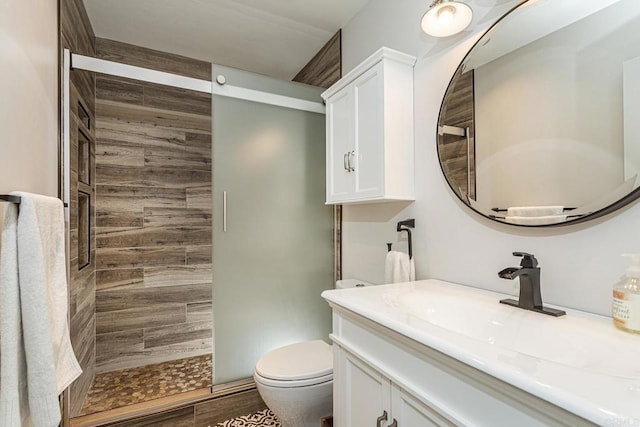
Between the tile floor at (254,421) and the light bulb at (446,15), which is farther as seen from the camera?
the tile floor at (254,421)

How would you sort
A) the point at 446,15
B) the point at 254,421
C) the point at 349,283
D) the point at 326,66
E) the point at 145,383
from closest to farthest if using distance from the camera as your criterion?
the point at 446,15
the point at 254,421
the point at 349,283
the point at 145,383
the point at 326,66

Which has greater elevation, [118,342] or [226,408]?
[118,342]

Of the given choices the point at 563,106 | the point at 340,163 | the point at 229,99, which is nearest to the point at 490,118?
the point at 563,106

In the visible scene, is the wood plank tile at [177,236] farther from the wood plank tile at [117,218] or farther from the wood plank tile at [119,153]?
the wood plank tile at [119,153]

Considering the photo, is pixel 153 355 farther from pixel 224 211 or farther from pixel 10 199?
pixel 10 199

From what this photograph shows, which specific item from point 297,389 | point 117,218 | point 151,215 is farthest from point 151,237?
point 297,389

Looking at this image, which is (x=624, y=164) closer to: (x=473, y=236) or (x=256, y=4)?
(x=473, y=236)

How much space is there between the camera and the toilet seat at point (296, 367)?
1.50 meters

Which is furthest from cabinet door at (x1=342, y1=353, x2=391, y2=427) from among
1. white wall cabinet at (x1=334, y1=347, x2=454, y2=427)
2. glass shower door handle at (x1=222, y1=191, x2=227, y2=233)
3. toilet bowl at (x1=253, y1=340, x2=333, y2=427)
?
glass shower door handle at (x1=222, y1=191, x2=227, y2=233)

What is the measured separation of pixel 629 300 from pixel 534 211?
0.38 m

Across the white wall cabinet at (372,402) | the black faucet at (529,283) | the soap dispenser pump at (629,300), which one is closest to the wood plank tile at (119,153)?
the white wall cabinet at (372,402)

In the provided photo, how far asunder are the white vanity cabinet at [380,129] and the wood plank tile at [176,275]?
1.65 m

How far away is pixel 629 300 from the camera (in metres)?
0.77

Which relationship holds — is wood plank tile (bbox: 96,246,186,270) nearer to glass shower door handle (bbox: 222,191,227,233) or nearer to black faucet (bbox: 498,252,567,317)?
glass shower door handle (bbox: 222,191,227,233)
